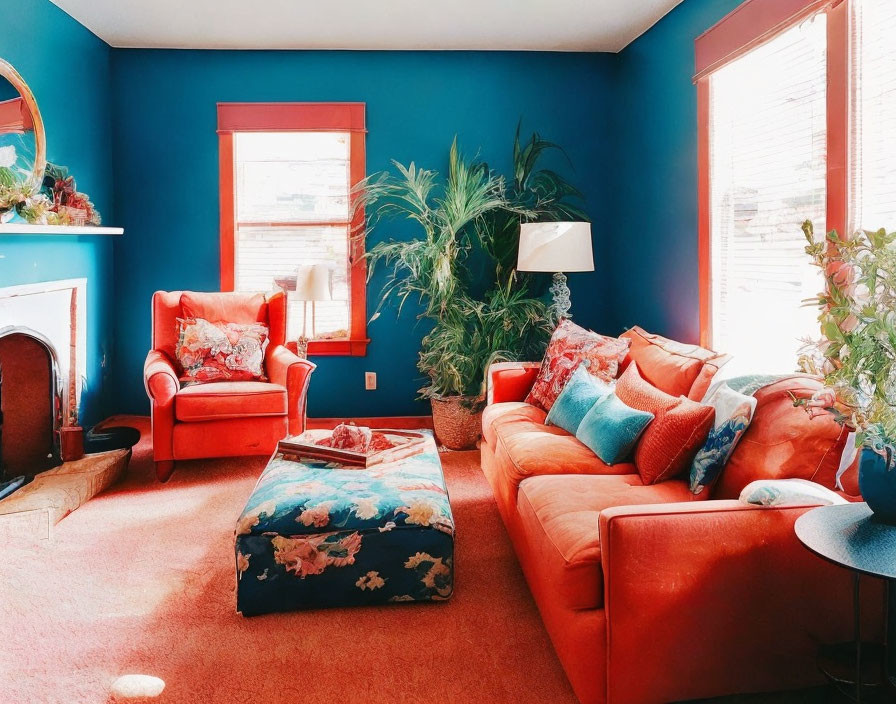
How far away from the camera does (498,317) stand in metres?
4.34

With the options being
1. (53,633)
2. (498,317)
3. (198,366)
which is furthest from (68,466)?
(498,317)

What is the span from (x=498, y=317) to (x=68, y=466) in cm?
242

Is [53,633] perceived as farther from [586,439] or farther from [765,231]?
[765,231]

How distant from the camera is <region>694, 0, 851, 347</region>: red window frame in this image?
2.45 m

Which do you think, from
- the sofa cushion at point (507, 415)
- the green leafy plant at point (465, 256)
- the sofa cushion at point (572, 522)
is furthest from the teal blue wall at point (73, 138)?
the sofa cushion at point (572, 522)

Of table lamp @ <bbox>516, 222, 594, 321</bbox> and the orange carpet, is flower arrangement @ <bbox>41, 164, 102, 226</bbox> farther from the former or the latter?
table lamp @ <bbox>516, 222, 594, 321</bbox>

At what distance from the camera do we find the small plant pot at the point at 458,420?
4.39m

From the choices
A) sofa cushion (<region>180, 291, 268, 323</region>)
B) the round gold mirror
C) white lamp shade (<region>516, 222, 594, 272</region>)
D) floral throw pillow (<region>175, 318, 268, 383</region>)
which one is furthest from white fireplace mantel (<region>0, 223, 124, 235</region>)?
white lamp shade (<region>516, 222, 594, 272</region>)

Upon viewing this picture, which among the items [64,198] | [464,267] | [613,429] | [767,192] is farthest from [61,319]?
[767,192]

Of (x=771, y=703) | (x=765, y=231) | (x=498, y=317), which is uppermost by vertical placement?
(x=765, y=231)

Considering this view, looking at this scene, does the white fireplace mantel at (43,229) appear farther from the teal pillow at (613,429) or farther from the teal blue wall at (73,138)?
the teal pillow at (613,429)

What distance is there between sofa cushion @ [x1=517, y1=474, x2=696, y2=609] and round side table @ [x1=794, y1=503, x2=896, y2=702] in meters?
0.52

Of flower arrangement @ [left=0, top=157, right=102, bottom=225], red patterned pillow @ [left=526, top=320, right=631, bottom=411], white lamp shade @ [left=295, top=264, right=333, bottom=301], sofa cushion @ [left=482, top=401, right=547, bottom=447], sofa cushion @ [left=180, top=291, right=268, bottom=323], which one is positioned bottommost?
sofa cushion @ [left=482, top=401, right=547, bottom=447]

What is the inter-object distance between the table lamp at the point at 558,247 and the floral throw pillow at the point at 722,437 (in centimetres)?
171
